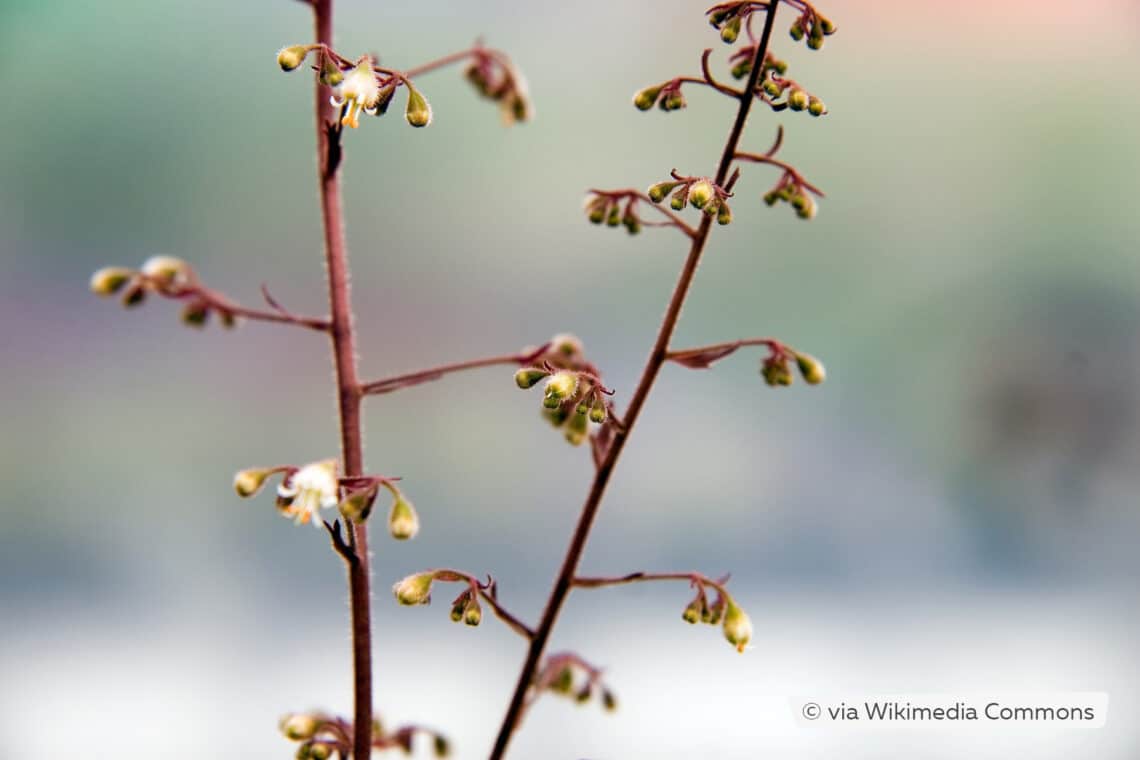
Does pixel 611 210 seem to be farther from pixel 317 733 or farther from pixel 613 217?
pixel 317 733

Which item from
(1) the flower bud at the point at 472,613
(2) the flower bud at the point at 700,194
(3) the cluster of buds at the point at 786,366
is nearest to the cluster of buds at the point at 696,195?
(2) the flower bud at the point at 700,194

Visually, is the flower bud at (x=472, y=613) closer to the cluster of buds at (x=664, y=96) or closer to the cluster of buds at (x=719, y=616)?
the cluster of buds at (x=719, y=616)

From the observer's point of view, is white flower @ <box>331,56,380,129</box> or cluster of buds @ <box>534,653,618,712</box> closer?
white flower @ <box>331,56,380,129</box>

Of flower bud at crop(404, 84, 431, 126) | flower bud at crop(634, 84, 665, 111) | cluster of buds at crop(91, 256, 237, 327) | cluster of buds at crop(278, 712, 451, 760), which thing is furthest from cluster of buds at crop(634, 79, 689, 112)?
cluster of buds at crop(278, 712, 451, 760)

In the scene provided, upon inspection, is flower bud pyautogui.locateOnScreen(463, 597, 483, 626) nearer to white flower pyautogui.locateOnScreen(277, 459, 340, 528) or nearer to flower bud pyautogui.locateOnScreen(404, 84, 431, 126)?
white flower pyautogui.locateOnScreen(277, 459, 340, 528)

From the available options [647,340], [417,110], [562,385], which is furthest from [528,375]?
[647,340]

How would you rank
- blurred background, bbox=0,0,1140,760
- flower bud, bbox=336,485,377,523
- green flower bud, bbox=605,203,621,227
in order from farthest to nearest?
blurred background, bbox=0,0,1140,760, green flower bud, bbox=605,203,621,227, flower bud, bbox=336,485,377,523
